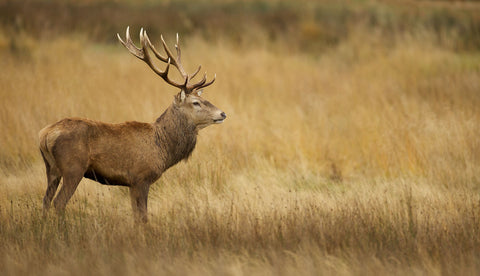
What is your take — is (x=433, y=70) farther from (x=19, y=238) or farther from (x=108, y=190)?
(x=19, y=238)

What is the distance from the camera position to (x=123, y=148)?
5703mm

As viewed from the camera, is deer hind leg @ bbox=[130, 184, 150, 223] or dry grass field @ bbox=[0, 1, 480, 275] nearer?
dry grass field @ bbox=[0, 1, 480, 275]

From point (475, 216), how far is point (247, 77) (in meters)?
6.71

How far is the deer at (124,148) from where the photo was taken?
5.32m

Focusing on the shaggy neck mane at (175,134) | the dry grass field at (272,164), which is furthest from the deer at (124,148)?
the dry grass field at (272,164)

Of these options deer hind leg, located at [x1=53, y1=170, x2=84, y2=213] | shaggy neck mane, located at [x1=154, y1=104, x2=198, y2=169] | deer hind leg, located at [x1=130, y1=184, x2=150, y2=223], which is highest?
shaggy neck mane, located at [x1=154, y1=104, x2=198, y2=169]

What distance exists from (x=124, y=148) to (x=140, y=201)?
19.7 inches

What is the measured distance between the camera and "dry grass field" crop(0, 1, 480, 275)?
15.6ft

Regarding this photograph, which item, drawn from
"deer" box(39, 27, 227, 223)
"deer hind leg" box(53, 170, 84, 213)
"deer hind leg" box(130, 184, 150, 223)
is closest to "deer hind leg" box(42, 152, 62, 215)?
"deer" box(39, 27, 227, 223)

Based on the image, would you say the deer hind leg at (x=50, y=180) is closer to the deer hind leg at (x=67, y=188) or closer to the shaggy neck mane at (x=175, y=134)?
the deer hind leg at (x=67, y=188)

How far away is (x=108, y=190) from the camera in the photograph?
21.8 ft

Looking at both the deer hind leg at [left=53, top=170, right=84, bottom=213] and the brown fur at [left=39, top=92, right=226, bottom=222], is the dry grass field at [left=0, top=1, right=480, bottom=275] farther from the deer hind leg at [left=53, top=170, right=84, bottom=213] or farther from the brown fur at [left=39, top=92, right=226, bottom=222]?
the brown fur at [left=39, top=92, right=226, bottom=222]

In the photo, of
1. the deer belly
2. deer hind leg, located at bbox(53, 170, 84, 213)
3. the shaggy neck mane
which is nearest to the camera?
deer hind leg, located at bbox(53, 170, 84, 213)

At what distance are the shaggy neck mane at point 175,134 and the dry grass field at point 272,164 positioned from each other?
424mm
